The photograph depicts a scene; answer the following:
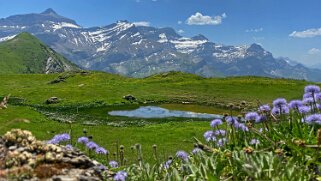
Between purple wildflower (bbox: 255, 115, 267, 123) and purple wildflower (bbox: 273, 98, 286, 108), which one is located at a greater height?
purple wildflower (bbox: 273, 98, 286, 108)

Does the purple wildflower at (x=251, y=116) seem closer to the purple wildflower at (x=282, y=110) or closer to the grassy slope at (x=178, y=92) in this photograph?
the purple wildflower at (x=282, y=110)

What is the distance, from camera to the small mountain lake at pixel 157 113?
2955 inches

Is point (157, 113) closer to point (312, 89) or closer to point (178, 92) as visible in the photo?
point (178, 92)

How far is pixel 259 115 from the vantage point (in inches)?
403

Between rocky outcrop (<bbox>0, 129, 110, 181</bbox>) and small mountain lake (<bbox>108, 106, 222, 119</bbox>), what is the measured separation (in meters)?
65.2

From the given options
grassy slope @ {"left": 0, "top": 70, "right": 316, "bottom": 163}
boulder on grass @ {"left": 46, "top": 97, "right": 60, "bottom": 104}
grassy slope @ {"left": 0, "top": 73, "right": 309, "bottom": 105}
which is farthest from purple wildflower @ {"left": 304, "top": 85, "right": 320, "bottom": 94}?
boulder on grass @ {"left": 46, "top": 97, "right": 60, "bottom": 104}

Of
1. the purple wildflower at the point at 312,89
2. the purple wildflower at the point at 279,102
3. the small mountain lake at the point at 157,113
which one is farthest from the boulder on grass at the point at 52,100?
the purple wildflower at the point at 312,89

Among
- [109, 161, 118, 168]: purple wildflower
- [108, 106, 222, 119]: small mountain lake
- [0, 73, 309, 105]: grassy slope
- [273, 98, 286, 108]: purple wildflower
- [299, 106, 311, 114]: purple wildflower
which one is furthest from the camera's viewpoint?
[0, 73, 309, 105]: grassy slope

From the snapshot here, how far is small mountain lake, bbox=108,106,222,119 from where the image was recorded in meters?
75.1

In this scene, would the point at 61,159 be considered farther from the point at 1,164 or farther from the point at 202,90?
the point at 202,90

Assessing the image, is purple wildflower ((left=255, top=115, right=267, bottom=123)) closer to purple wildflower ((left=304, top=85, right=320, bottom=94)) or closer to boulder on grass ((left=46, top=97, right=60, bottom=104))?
purple wildflower ((left=304, top=85, right=320, bottom=94))

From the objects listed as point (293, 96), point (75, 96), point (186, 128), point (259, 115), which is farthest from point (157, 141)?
point (293, 96)

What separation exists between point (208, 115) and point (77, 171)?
7036 cm

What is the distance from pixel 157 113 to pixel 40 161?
238 ft
